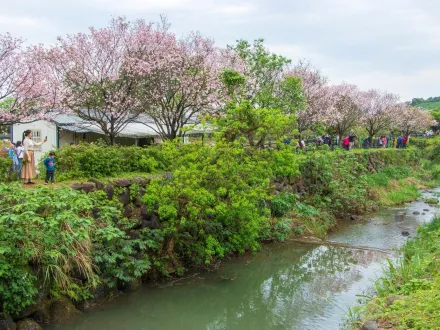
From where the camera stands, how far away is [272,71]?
2184 cm

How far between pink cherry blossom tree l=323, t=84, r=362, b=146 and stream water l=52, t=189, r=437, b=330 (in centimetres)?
1817

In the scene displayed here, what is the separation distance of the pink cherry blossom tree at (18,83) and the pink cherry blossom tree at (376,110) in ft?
97.1

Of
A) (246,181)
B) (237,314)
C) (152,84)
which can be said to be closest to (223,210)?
(246,181)

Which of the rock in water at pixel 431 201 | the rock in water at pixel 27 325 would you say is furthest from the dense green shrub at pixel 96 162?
the rock in water at pixel 431 201

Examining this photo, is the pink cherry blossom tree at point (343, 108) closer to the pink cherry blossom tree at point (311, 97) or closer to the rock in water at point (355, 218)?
the pink cherry blossom tree at point (311, 97)

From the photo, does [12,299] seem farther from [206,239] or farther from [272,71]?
[272,71]

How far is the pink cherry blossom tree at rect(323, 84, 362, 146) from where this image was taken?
3216cm

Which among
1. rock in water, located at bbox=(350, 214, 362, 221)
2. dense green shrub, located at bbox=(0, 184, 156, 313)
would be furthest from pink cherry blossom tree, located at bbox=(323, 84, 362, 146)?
dense green shrub, located at bbox=(0, 184, 156, 313)

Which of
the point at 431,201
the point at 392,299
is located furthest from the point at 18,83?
the point at 431,201

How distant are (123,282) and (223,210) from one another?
3.00 m

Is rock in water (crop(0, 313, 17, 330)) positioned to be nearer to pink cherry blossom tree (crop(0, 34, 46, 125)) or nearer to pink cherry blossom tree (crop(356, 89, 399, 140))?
pink cherry blossom tree (crop(0, 34, 46, 125))

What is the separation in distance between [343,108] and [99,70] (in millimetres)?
22200

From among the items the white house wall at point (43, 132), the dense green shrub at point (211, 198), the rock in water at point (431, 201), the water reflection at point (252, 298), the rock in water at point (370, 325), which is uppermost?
the white house wall at point (43, 132)

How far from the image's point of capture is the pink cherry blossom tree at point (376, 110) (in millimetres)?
39375
